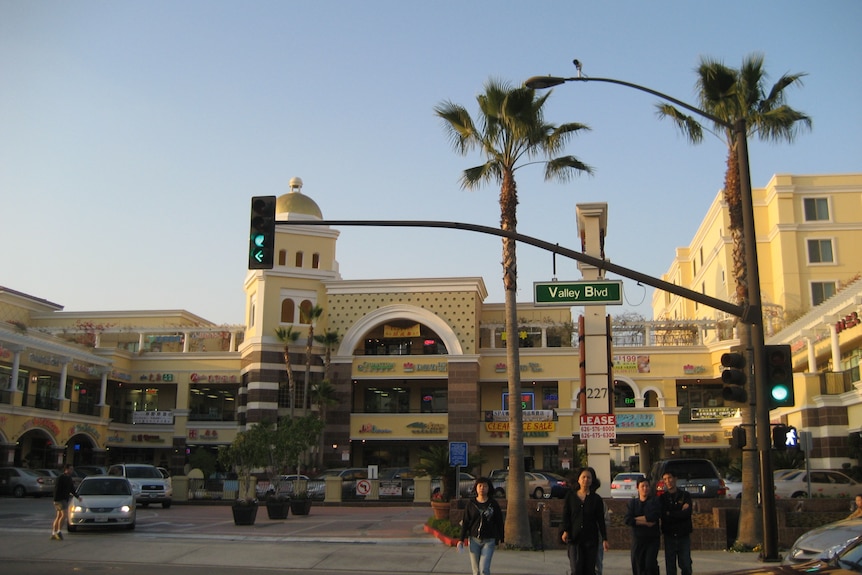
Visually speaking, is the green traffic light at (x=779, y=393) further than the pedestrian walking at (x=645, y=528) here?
Yes

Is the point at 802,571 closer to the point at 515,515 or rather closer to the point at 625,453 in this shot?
the point at 515,515

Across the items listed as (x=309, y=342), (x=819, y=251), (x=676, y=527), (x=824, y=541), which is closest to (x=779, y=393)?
(x=824, y=541)

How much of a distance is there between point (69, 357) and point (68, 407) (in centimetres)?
300

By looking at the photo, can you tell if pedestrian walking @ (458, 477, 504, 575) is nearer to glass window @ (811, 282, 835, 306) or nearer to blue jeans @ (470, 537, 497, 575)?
blue jeans @ (470, 537, 497, 575)

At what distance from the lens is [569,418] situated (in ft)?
169

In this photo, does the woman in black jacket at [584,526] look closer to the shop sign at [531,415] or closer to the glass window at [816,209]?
the shop sign at [531,415]

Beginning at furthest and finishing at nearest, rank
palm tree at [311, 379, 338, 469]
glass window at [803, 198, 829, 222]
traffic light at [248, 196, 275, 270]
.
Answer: glass window at [803, 198, 829, 222] < palm tree at [311, 379, 338, 469] < traffic light at [248, 196, 275, 270]

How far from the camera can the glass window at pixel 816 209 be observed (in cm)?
5172

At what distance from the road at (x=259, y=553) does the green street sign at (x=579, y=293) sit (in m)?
5.09

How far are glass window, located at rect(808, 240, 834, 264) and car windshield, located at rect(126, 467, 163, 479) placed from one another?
3983cm

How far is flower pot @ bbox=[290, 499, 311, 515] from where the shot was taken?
2852cm

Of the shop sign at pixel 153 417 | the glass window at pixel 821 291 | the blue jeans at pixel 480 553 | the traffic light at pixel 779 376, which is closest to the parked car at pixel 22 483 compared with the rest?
the shop sign at pixel 153 417

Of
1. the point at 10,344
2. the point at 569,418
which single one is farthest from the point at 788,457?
the point at 10,344

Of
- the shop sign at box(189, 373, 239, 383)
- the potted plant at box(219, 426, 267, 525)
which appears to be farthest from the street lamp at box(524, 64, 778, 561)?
the shop sign at box(189, 373, 239, 383)
